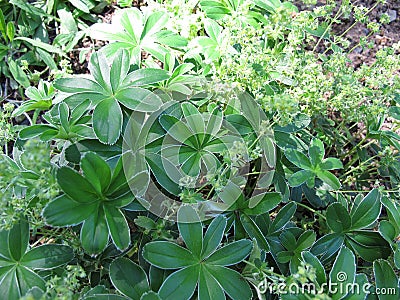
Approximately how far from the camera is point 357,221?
131cm

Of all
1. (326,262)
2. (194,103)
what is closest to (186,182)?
(194,103)

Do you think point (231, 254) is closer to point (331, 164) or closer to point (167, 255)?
point (167, 255)

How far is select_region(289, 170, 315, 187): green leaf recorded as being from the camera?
4.30 feet

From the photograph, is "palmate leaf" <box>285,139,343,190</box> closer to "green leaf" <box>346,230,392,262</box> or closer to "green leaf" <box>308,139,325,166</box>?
"green leaf" <box>308,139,325,166</box>

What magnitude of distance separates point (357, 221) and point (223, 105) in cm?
55

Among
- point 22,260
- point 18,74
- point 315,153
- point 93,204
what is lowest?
point 18,74

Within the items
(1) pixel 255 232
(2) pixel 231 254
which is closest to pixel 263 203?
(1) pixel 255 232

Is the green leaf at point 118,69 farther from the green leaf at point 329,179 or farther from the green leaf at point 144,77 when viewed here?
the green leaf at point 329,179

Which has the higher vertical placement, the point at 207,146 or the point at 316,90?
the point at 316,90

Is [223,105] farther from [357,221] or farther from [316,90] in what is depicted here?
[357,221]

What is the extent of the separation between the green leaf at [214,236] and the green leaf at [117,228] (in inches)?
8.2

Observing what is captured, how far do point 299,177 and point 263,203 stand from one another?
13 centimetres

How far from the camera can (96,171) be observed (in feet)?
3.54

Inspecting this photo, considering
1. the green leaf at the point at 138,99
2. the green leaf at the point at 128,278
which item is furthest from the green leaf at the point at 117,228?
the green leaf at the point at 138,99
